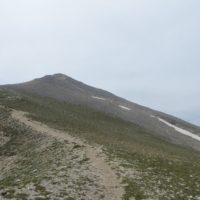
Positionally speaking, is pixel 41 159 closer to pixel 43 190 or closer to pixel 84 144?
pixel 84 144

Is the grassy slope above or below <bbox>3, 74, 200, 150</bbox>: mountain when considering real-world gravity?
below

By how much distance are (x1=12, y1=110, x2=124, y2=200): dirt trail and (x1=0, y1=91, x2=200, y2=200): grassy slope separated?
3.24 ft

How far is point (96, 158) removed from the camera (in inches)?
1759

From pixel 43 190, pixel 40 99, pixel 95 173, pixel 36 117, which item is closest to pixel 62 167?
pixel 95 173

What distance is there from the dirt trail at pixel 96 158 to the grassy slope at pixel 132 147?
0.99 m

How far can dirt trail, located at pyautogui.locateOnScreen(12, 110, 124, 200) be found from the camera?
3629cm

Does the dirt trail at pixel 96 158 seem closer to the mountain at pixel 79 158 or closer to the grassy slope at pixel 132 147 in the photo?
the mountain at pixel 79 158

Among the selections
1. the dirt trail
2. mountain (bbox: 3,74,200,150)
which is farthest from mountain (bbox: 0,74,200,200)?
mountain (bbox: 3,74,200,150)

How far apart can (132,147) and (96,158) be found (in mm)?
10163

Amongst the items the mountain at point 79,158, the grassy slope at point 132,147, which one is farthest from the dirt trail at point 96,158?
the grassy slope at point 132,147

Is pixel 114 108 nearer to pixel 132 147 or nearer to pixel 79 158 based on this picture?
pixel 132 147

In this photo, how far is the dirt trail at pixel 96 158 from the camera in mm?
36287

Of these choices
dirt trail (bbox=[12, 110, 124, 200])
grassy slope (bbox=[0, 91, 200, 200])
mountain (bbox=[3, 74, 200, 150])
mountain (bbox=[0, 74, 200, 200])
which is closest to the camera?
mountain (bbox=[0, 74, 200, 200])

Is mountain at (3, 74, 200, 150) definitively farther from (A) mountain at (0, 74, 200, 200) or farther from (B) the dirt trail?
(B) the dirt trail
